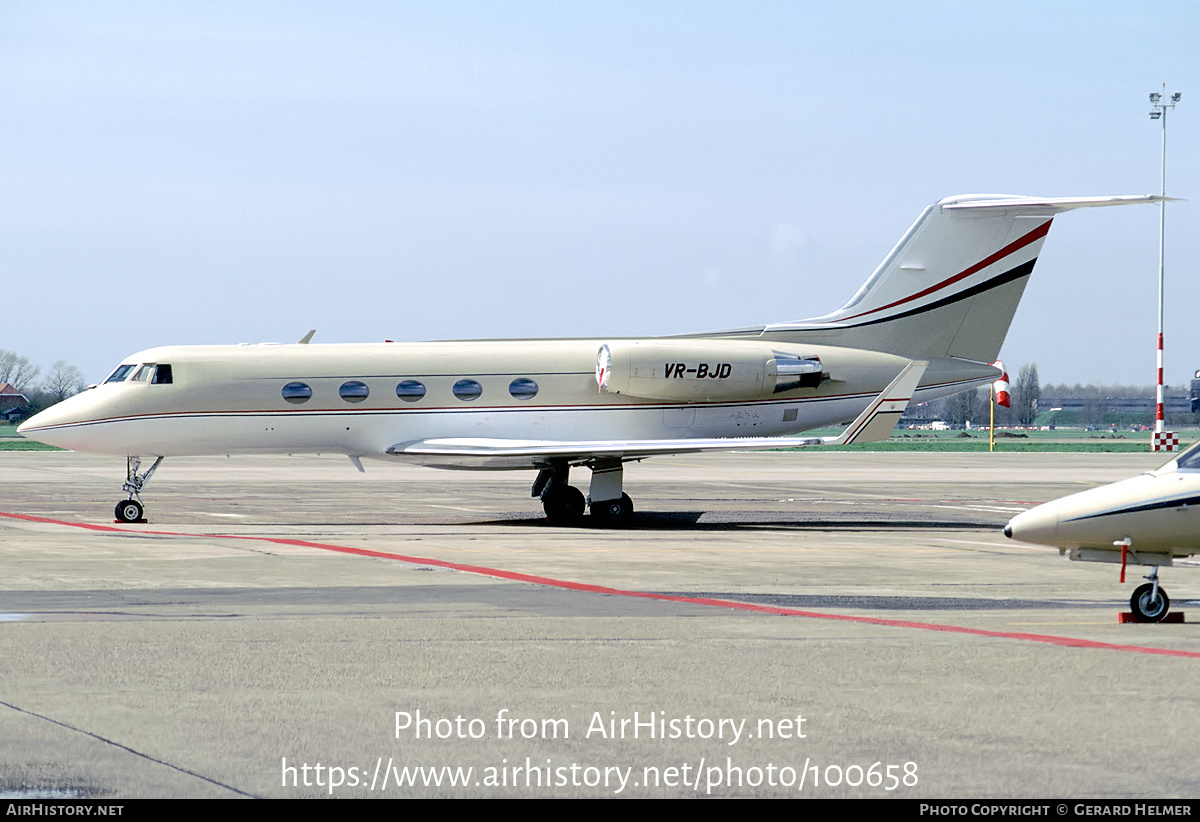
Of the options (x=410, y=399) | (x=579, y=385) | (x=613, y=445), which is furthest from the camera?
(x=579, y=385)

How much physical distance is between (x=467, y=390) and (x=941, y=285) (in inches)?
354

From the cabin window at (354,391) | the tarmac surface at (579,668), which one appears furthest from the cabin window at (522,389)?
the tarmac surface at (579,668)

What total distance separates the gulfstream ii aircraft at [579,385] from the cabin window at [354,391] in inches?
1.0

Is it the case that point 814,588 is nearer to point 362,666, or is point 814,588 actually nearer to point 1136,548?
point 1136,548

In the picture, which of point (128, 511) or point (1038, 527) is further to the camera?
point (128, 511)

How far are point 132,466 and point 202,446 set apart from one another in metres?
1.23

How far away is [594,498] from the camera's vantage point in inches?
1007

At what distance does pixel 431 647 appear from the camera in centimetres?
1073

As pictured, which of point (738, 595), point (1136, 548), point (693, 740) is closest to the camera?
point (693, 740)

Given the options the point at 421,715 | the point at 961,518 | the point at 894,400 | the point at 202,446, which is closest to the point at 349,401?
the point at 202,446

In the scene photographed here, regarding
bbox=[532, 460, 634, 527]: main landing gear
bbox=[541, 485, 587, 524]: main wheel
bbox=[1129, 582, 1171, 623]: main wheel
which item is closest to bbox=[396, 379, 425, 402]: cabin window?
bbox=[532, 460, 634, 527]: main landing gear

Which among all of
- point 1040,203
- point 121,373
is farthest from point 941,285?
point 121,373

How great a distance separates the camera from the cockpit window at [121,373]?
25531mm

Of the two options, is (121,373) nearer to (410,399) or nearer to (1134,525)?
(410,399)
